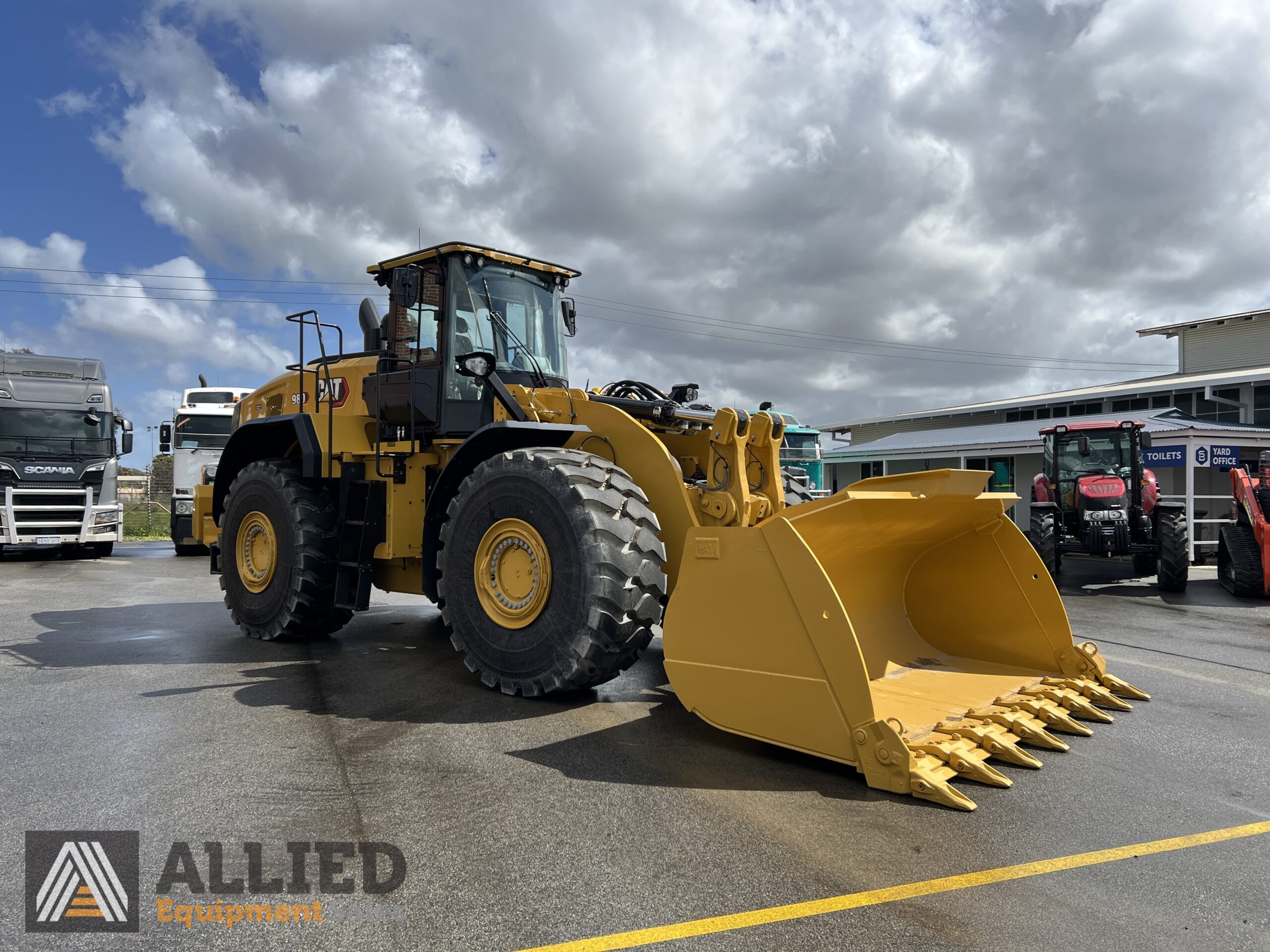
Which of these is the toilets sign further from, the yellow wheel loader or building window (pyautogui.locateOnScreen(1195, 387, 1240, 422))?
the yellow wheel loader

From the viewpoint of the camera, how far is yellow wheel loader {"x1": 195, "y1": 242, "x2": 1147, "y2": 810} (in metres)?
3.89

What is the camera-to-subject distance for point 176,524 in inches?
691

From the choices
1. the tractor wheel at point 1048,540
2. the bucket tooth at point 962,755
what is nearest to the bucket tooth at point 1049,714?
the bucket tooth at point 962,755

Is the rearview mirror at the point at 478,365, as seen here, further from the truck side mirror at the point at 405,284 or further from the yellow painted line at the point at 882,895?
the yellow painted line at the point at 882,895

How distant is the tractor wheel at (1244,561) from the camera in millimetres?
11289

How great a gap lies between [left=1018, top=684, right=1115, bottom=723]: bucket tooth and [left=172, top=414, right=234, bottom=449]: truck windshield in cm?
1709

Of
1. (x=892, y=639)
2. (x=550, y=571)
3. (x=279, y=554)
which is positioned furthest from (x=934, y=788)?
(x=279, y=554)

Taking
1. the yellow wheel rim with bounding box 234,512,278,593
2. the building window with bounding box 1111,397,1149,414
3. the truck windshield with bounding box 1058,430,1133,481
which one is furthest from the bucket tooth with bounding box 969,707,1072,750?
the building window with bounding box 1111,397,1149,414

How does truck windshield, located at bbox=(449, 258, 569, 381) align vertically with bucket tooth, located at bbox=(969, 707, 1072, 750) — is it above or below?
above

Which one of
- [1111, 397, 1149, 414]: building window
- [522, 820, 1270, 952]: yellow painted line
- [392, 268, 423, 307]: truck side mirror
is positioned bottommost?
[522, 820, 1270, 952]: yellow painted line

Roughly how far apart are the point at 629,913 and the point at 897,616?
10.9 ft

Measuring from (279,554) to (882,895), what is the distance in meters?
5.64

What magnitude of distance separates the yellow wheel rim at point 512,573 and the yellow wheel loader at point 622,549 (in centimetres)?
1

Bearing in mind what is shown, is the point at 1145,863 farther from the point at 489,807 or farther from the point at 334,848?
the point at 334,848
